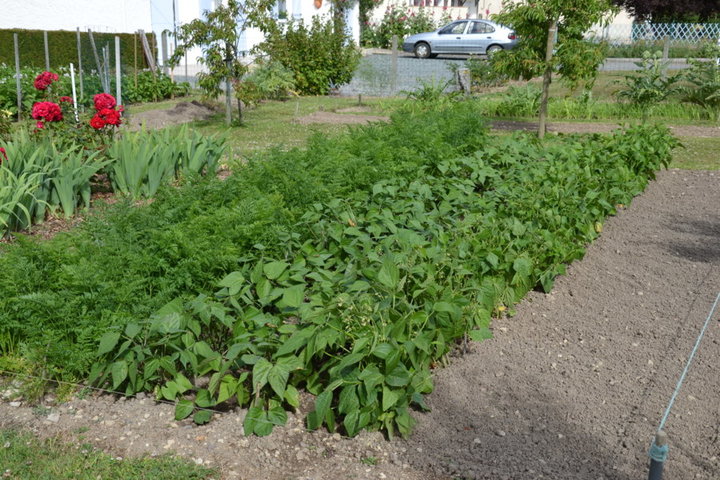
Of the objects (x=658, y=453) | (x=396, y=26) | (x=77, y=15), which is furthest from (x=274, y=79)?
(x=396, y=26)

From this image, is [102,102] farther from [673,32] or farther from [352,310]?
[673,32]

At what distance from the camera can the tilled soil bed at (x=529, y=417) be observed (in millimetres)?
3062

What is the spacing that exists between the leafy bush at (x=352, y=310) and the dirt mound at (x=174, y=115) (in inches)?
309

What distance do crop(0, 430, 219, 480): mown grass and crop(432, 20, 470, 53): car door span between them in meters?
24.2

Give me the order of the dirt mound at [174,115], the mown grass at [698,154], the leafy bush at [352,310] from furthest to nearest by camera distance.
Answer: the dirt mound at [174,115]
the mown grass at [698,154]
the leafy bush at [352,310]

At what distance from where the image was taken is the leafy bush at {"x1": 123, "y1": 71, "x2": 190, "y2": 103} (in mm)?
15396

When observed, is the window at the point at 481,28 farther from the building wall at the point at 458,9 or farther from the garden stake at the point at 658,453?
the garden stake at the point at 658,453

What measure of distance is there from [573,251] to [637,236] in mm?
1380

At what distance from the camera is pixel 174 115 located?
1298 centimetres

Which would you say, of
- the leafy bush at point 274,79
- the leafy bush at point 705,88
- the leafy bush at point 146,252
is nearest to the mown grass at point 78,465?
the leafy bush at point 146,252

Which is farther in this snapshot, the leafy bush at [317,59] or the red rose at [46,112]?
the leafy bush at [317,59]

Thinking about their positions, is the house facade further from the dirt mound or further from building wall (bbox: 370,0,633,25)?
the dirt mound

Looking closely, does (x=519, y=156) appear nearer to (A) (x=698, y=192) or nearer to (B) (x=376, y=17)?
(A) (x=698, y=192)

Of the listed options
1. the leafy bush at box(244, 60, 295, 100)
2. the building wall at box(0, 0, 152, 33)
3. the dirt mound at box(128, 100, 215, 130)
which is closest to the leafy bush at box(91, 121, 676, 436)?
the dirt mound at box(128, 100, 215, 130)
